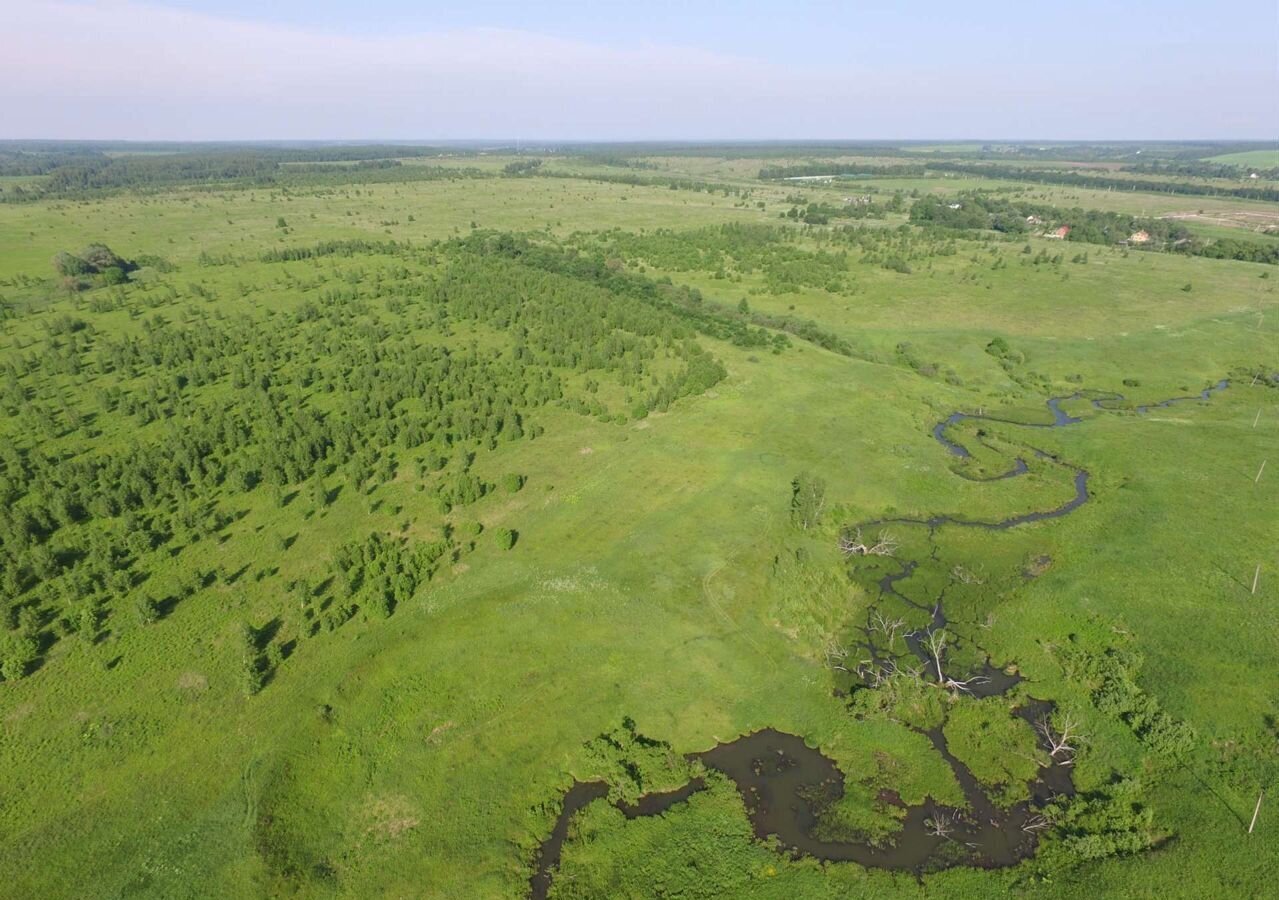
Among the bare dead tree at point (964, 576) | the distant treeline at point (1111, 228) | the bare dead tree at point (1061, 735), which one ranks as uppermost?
the distant treeline at point (1111, 228)

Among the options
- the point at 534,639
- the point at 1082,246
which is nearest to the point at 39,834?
the point at 534,639

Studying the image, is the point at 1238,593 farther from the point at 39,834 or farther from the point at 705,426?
the point at 39,834

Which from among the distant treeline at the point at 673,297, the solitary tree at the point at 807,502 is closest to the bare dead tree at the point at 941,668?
the solitary tree at the point at 807,502

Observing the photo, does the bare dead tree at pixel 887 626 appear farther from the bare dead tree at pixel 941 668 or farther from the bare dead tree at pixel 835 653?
the bare dead tree at pixel 835 653

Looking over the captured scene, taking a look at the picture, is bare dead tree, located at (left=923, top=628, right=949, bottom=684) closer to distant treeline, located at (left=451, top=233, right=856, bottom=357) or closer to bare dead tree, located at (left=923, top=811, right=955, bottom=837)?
bare dead tree, located at (left=923, top=811, right=955, bottom=837)

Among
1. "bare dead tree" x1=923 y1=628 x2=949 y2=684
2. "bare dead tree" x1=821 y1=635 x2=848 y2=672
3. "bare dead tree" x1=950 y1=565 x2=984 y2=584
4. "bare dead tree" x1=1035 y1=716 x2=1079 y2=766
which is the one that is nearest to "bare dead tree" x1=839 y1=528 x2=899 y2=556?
"bare dead tree" x1=950 y1=565 x2=984 y2=584

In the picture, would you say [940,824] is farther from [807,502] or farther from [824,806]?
[807,502]
